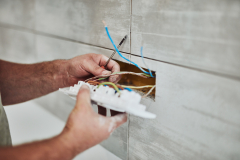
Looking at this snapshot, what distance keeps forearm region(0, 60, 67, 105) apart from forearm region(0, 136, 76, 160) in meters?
0.61

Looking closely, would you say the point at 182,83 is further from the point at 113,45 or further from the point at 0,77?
the point at 0,77

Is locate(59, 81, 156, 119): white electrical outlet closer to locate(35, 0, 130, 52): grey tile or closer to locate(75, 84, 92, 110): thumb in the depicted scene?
locate(75, 84, 92, 110): thumb

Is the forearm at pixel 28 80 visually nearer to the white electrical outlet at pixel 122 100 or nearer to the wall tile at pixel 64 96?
the wall tile at pixel 64 96

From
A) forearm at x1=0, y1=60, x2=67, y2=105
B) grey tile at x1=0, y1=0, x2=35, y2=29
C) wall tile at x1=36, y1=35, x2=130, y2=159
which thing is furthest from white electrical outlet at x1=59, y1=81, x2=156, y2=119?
grey tile at x1=0, y1=0, x2=35, y2=29

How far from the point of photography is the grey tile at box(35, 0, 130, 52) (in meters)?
0.98

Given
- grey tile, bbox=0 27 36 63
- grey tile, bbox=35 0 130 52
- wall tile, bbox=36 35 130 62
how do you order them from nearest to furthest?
grey tile, bbox=35 0 130 52, wall tile, bbox=36 35 130 62, grey tile, bbox=0 27 36 63

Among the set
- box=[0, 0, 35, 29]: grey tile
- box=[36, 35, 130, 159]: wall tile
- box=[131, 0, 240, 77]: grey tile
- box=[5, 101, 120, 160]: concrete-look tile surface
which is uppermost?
box=[0, 0, 35, 29]: grey tile

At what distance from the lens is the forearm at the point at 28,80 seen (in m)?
1.22

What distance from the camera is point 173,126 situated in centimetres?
88

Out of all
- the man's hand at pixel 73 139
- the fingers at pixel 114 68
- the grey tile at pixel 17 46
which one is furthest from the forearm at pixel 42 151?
the grey tile at pixel 17 46

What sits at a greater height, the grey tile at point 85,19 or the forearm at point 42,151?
the grey tile at point 85,19

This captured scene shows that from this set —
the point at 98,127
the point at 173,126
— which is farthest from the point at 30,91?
the point at 173,126

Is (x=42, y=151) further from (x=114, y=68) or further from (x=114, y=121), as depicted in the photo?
(x=114, y=68)

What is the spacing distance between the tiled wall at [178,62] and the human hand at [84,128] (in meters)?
0.33
